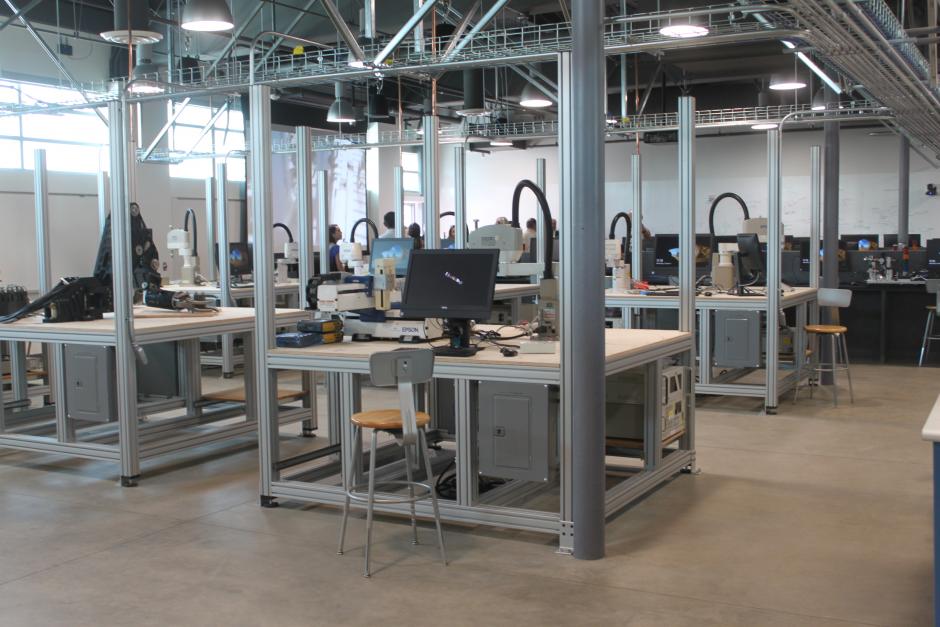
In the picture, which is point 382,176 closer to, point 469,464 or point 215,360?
point 215,360

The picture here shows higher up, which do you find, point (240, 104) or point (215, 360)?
point (240, 104)

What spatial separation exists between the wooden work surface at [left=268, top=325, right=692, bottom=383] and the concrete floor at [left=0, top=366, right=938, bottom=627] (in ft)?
2.56

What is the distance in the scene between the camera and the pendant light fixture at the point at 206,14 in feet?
21.3

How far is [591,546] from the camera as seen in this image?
4.19m

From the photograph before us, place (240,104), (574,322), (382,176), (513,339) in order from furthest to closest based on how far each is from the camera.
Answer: (382,176)
(240,104)
(513,339)
(574,322)

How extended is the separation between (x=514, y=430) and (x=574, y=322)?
2.07 ft

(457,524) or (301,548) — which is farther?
(457,524)

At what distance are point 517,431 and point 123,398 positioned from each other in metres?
2.54

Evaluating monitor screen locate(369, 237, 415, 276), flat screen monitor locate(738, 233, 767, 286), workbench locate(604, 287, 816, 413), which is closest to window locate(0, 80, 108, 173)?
monitor screen locate(369, 237, 415, 276)

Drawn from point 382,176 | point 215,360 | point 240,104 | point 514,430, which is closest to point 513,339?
point 514,430

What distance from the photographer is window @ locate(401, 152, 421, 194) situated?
19.9 m

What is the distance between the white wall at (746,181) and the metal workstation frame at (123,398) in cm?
1026

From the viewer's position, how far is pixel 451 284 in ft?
15.6

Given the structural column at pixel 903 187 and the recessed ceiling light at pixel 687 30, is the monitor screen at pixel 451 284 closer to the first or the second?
the recessed ceiling light at pixel 687 30
